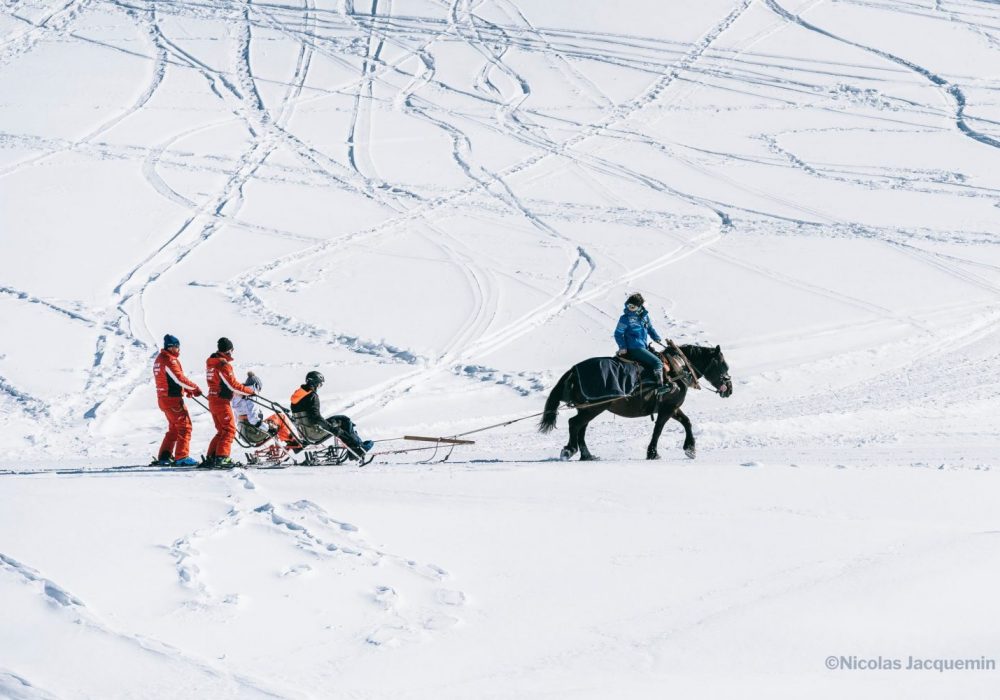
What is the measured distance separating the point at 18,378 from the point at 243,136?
13.5 metres

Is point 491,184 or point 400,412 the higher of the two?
point 491,184

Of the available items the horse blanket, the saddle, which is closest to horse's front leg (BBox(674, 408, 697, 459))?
the saddle

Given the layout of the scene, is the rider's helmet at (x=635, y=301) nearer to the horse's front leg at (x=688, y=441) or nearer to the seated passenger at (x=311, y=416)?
the horse's front leg at (x=688, y=441)

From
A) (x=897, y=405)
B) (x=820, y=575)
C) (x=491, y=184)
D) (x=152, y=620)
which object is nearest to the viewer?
(x=152, y=620)

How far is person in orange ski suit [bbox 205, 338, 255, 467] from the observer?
1134 cm

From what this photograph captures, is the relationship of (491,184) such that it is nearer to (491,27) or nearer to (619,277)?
(619,277)

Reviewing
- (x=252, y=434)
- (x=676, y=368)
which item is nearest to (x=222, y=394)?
(x=252, y=434)

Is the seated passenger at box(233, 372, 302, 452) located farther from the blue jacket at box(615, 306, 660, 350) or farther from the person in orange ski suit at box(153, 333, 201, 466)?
the blue jacket at box(615, 306, 660, 350)

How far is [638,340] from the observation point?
11969 millimetres

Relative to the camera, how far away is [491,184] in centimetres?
2556

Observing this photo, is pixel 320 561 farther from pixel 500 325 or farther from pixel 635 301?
pixel 500 325

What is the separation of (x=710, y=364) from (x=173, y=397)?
5.81m

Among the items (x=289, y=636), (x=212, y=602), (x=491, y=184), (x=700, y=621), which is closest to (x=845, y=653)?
(x=700, y=621)

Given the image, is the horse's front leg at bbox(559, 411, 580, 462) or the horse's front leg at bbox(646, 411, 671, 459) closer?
the horse's front leg at bbox(559, 411, 580, 462)
